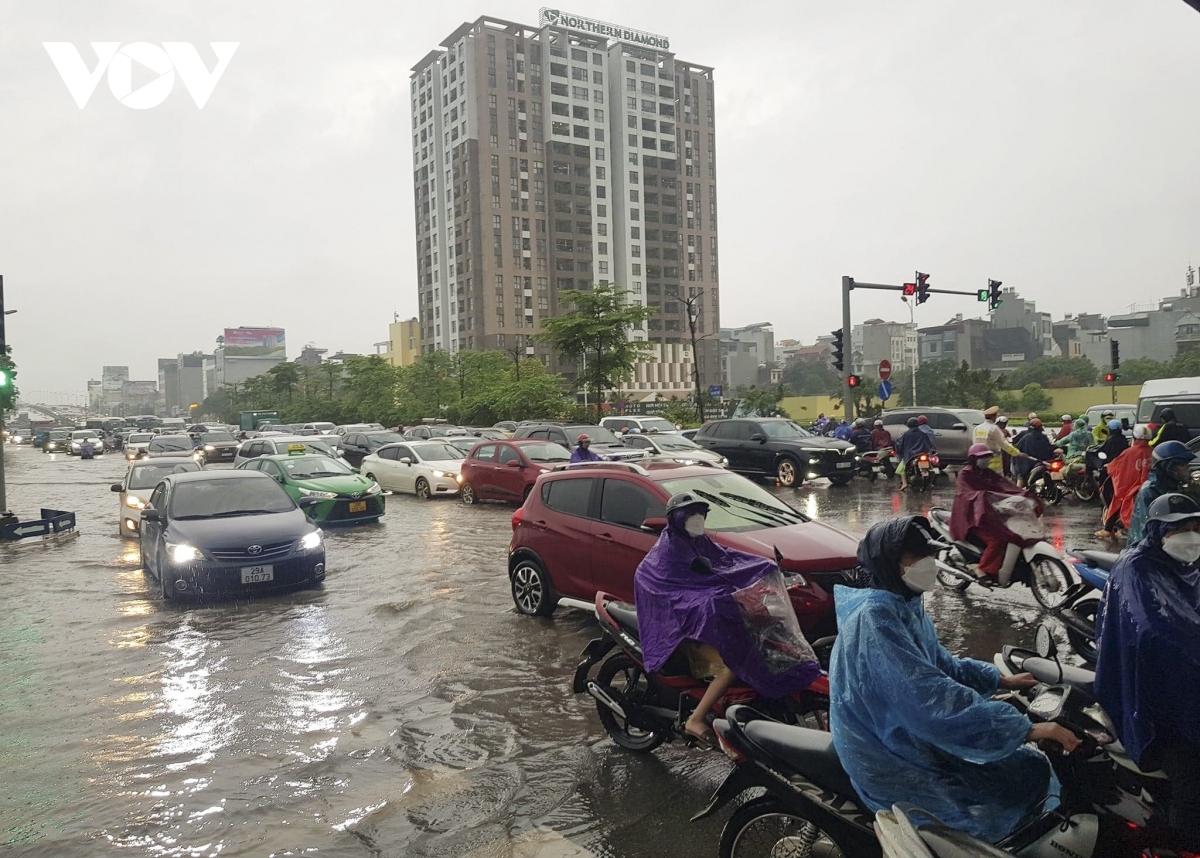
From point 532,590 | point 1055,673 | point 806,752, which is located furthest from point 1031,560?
point 806,752

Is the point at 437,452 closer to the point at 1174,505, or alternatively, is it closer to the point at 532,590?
the point at 532,590

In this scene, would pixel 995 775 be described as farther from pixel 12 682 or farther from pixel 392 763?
pixel 12 682

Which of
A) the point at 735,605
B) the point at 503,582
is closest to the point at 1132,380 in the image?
the point at 503,582

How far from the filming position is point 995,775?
2.97 metres

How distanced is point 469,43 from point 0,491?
97.5m

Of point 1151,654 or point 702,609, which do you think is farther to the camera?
point 702,609

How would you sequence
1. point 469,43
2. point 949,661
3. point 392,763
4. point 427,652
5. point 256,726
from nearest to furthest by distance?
point 949,661, point 392,763, point 256,726, point 427,652, point 469,43

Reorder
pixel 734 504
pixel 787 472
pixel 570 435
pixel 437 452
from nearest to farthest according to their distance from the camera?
pixel 734 504
pixel 787 472
pixel 437 452
pixel 570 435

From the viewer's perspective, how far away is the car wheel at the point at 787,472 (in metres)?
22.0

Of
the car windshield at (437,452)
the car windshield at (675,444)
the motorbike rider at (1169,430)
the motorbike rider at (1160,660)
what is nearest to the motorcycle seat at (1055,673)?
the motorbike rider at (1160,660)

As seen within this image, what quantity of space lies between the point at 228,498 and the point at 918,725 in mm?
10496

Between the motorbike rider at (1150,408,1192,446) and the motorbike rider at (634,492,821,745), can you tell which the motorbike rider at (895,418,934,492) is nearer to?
the motorbike rider at (1150,408,1192,446)

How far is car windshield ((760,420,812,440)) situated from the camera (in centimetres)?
2303

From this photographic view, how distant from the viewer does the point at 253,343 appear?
19700cm
